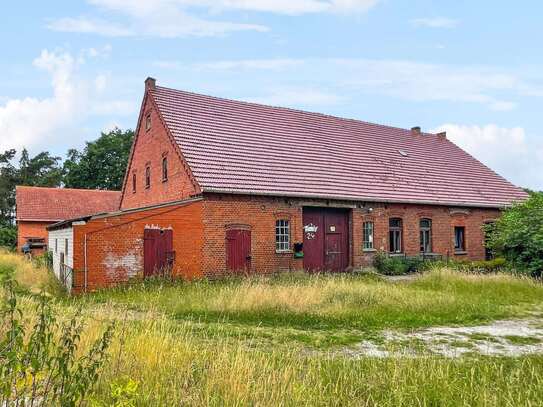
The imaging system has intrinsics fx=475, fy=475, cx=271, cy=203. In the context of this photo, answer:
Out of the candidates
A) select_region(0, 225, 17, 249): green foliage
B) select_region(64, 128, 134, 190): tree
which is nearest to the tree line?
select_region(64, 128, 134, 190): tree

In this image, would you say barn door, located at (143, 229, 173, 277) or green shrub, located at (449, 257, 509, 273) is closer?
barn door, located at (143, 229, 173, 277)

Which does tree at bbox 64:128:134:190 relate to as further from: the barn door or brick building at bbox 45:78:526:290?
the barn door

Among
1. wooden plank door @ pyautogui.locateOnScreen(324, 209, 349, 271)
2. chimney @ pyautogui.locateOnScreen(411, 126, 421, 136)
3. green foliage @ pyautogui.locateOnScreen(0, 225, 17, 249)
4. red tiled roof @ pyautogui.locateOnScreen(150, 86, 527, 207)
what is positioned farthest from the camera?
green foliage @ pyautogui.locateOnScreen(0, 225, 17, 249)

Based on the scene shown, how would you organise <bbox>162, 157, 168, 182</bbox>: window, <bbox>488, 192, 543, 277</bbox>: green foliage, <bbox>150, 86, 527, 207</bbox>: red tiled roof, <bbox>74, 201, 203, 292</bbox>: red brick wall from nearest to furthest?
<bbox>74, 201, 203, 292</bbox>: red brick wall → <bbox>488, 192, 543, 277</bbox>: green foliage → <bbox>150, 86, 527, 207</bbox>: red tiled roof → <bbox>162, 157, 168, 182</bbox>: window

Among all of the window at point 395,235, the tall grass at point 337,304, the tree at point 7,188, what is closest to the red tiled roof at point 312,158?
the window at point 395,235

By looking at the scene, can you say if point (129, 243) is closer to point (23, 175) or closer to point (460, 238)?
point (460, 238)

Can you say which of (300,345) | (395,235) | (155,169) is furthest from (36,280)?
(395,235)

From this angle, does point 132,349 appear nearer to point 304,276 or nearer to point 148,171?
point 304,276

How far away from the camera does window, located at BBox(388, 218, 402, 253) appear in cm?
2275

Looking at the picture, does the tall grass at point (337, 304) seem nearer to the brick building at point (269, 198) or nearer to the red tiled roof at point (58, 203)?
the brick building at point (269, 198)

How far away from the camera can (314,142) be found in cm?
2412

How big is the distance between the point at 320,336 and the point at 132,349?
13.5ft

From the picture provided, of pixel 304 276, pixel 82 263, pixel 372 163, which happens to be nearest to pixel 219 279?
pixel 304 276

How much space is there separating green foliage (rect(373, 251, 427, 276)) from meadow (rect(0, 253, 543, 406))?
13.5 feet
